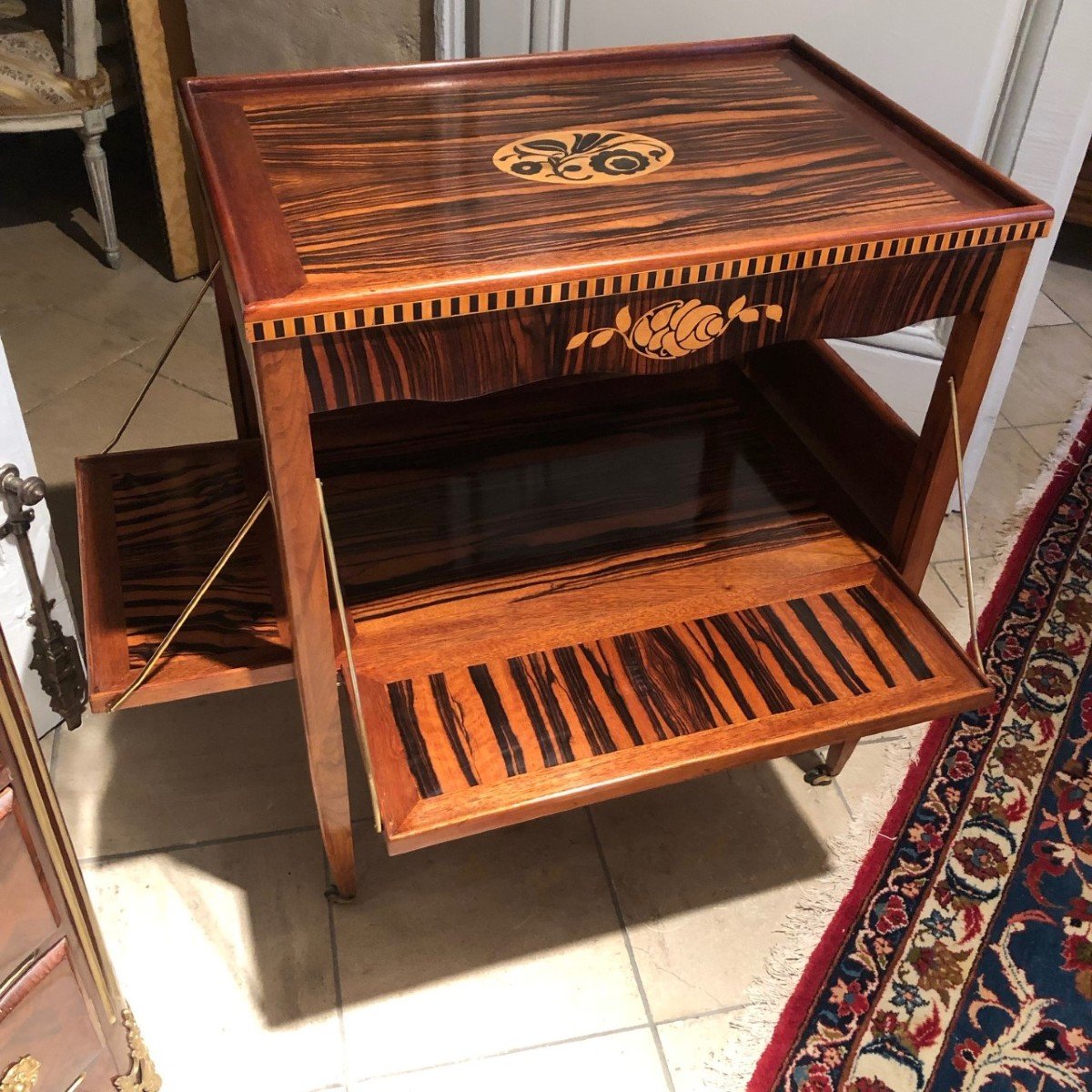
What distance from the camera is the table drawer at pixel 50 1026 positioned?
792 mm

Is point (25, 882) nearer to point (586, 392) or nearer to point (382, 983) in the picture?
point (382, 983)

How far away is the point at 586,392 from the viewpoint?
137 centimetres

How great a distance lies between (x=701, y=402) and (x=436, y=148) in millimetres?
532

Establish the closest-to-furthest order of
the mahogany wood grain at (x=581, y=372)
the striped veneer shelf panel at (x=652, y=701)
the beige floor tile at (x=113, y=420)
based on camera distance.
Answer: the mahogany wood grain at (x=581, y=372), the striped veneer shelf panel at (x=652, y=701), the beige floor tile at (x=113, y=420)

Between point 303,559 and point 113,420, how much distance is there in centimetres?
118

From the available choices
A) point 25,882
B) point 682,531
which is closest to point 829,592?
point 682,531

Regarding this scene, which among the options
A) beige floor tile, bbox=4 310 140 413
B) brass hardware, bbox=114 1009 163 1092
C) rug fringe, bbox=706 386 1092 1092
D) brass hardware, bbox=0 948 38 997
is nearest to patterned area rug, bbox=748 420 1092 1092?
rug fringe, bbox=706 386 1092 1092

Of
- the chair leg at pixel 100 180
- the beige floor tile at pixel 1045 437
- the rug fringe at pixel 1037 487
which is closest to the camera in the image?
the rug fringe at pixel 1037 487

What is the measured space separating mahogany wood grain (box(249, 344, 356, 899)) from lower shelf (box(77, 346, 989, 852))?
6cm

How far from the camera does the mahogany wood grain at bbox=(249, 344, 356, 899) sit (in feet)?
2.52

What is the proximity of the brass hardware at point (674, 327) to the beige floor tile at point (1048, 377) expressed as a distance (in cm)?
129

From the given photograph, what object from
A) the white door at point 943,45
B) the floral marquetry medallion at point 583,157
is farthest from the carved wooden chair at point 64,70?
the floral marquetry medallion at point 583,157

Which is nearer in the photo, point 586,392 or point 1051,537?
point 586,392

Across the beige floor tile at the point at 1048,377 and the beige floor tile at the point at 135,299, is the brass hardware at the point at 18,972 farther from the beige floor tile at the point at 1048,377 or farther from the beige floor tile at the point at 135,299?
the beige floor tile at the point at 1048,377
